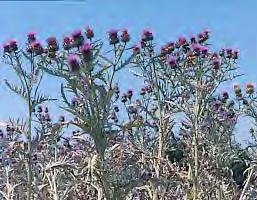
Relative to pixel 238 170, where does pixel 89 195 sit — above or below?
below

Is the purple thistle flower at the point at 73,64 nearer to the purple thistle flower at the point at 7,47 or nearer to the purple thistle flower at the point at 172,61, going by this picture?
the purple thistle flower at the point at 7,47

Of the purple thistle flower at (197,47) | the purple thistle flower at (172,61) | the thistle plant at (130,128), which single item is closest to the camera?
the thistle plant at (130,128)

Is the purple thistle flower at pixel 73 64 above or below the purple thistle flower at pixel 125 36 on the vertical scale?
below

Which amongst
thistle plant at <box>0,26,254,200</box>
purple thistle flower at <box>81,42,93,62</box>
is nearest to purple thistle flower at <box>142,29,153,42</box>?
thistle plant at <box>0,26,254,200</box>

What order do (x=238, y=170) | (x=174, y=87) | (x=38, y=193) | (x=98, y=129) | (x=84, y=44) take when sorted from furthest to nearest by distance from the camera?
(x=238, y=170) → (x=174, y=87) → (x=38, y=193) → (x=84, y=44) → (x=98, y=129)

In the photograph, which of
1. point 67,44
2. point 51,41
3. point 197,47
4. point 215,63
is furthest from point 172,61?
point 67,44

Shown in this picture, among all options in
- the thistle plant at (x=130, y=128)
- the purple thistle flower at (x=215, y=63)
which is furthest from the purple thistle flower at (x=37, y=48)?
the purple thistle flower at (x=215, y=63)

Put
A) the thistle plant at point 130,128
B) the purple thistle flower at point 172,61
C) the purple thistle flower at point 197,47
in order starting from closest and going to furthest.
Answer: the thistle plant at point 130,128 → the purple thistle flower at point 172,61 → the purple thistle flower at point 197,47

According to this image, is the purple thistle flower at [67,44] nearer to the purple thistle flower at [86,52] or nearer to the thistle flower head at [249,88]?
the purple thistle flower at [86,52]

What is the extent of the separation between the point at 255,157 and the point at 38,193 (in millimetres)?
3109

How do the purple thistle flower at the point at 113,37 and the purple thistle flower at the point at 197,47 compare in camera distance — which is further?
the purple thistle flower at the point at 197,47

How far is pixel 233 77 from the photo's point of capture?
7.52 m

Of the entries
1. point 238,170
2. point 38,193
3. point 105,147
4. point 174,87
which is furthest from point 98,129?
point 238,170

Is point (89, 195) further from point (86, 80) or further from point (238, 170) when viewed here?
point (238, 170)
